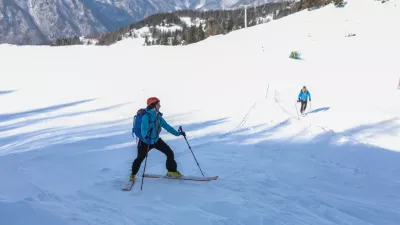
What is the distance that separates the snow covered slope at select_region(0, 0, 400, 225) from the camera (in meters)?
6.66

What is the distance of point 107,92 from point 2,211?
78.8 ft

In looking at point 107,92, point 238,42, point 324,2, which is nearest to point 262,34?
point 238,42

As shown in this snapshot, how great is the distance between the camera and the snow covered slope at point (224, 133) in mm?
6664

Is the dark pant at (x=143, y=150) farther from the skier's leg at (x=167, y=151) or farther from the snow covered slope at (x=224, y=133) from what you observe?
the snow covered slope at (x=224, y=133)

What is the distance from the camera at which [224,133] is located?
14.9 metres

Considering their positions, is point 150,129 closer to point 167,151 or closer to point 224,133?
point 167,151

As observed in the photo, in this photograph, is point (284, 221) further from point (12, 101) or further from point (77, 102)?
point (12, 101)

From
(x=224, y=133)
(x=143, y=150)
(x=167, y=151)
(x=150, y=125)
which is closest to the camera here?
(x=150, y=125)

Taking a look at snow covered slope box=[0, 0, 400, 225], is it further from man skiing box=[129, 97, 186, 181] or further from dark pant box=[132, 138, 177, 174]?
man skiing box=[129, 97, 186, 181]

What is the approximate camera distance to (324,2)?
57.2 metres

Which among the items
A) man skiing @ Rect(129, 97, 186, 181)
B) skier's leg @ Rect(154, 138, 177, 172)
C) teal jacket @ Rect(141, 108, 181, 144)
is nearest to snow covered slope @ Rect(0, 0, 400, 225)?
skier's leg @ Rect(154, 138, 177, 172)

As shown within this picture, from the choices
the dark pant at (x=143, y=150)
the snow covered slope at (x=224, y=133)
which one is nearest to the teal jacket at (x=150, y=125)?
the dark pant at (x=143, y=150)

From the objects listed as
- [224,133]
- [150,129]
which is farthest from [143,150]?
[224,133]

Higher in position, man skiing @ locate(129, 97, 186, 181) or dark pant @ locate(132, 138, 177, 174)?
man skiing @ locate(129, 97, 186, 181)
